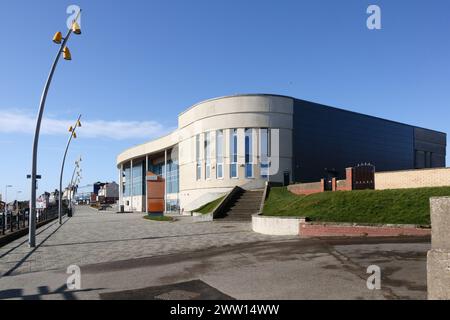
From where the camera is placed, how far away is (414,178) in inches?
813

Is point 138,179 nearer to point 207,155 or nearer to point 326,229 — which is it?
point 207,155

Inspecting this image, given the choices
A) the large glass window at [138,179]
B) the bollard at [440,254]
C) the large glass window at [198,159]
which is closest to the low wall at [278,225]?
the bollard at [440,254]

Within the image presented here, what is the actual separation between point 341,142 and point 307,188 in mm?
19609

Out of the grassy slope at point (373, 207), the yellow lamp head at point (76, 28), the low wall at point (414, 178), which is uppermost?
the yellow lamp head at point (76, 28)

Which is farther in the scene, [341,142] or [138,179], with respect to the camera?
[138,179]

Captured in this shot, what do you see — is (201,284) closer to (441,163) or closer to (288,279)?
(288,279)

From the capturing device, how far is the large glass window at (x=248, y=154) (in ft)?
124

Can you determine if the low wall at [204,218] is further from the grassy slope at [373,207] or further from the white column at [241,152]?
the white column at [241,152]

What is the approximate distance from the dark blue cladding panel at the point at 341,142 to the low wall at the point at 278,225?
2187 centimetres

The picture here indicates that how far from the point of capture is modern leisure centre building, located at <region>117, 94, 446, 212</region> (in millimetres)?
38250

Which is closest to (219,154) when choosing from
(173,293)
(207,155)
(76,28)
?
(207,155)

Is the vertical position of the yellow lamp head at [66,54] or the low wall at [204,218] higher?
the yellow lamp head at [66,54]

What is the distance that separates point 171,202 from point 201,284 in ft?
Answer: 160

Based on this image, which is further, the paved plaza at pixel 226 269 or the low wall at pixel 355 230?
the low wall at pixel 355 230
